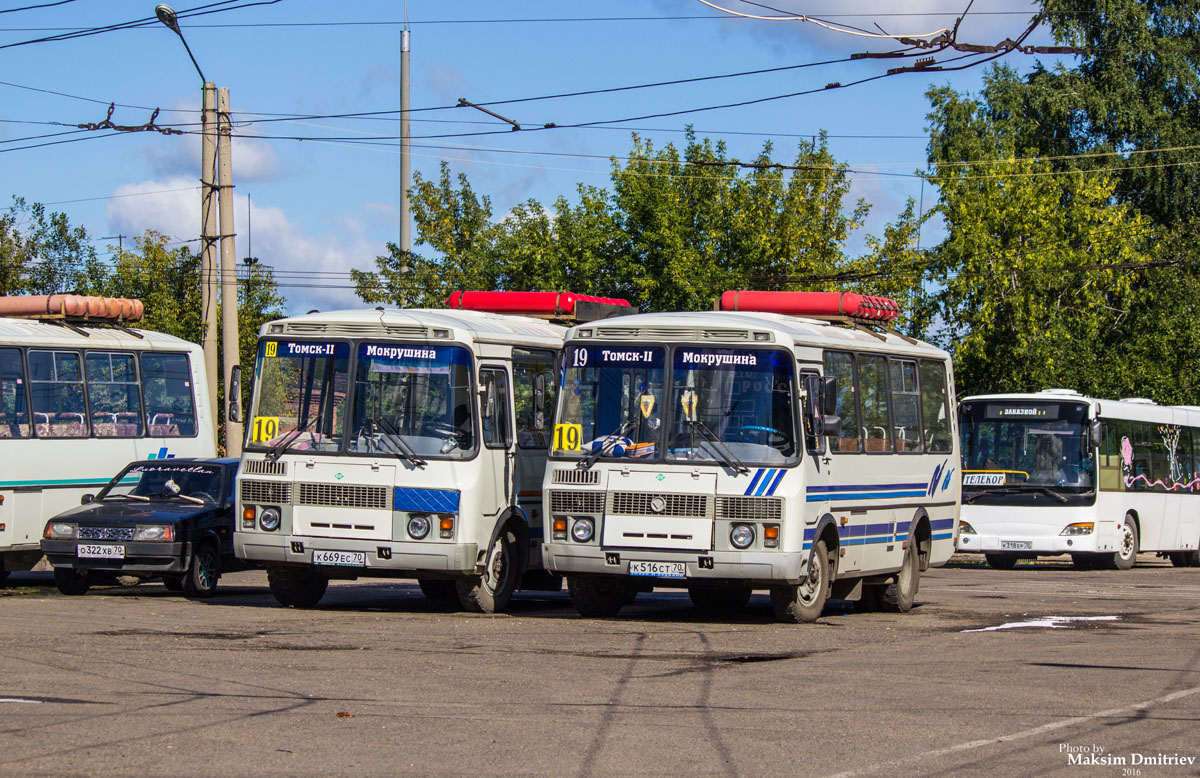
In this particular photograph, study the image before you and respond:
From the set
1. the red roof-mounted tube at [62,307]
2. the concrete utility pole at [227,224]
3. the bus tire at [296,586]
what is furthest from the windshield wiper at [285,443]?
the concrete utility pole at [227,224]

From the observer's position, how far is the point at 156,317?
150 feet

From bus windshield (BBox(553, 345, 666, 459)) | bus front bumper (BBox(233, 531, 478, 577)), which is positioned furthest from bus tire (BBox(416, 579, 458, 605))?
bus windshield (BBox(553, 345, 666, 459))

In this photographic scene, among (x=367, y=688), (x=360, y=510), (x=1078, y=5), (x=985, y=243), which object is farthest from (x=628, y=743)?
(x=1078, y=5)

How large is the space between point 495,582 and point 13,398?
7307 mm

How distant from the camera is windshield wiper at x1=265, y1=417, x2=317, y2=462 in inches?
645

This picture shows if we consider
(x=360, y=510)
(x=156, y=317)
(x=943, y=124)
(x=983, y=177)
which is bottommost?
(x=360, y=510)

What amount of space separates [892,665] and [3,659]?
21.7ft

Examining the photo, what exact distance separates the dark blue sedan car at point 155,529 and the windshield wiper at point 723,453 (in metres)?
6.47

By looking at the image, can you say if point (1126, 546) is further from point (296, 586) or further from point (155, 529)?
point (155, 529)

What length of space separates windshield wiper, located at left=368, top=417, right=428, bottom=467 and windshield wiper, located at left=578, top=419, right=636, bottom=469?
1.60 m

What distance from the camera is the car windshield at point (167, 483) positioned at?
64.4 feet

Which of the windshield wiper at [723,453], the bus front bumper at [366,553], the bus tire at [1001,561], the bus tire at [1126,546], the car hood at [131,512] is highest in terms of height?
the windshield wiper at [723,453]

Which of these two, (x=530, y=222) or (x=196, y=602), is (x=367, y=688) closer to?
(x=196, y=602)

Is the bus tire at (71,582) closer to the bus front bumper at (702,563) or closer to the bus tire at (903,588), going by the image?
the bus front bumper at (702,563)
